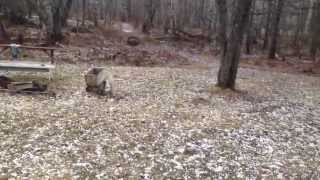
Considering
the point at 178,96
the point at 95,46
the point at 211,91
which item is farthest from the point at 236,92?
the point at 95,46

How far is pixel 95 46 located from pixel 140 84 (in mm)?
11091

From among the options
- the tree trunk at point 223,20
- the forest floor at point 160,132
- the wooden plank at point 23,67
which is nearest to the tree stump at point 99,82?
the forest floor at point 160,132

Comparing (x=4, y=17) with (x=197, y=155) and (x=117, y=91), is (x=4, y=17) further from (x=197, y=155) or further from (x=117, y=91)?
(x=197, y=155)

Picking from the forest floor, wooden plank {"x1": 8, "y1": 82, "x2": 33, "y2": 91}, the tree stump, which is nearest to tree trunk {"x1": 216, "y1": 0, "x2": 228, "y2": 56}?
the forest floor

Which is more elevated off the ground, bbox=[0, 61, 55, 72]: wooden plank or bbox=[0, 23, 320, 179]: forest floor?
bbox=[0, 61, 55, 72]: wooden plank

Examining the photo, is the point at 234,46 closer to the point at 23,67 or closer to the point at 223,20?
the point at 223,20

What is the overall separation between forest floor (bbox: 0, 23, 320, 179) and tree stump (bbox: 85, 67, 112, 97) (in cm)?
45

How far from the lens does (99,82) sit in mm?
13594

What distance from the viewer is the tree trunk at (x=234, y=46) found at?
48.4 feet

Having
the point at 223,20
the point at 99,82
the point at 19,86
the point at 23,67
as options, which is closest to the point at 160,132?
the point at 99,82

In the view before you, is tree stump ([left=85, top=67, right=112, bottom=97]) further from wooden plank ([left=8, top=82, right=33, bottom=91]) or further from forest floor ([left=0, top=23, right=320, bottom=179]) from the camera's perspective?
wooden plank ([left=8, top=82, right=33, bottom=91])

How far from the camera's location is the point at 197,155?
29.9ft

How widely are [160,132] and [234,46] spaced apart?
611 centimetres

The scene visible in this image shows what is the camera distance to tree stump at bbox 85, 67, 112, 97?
1361 cm
